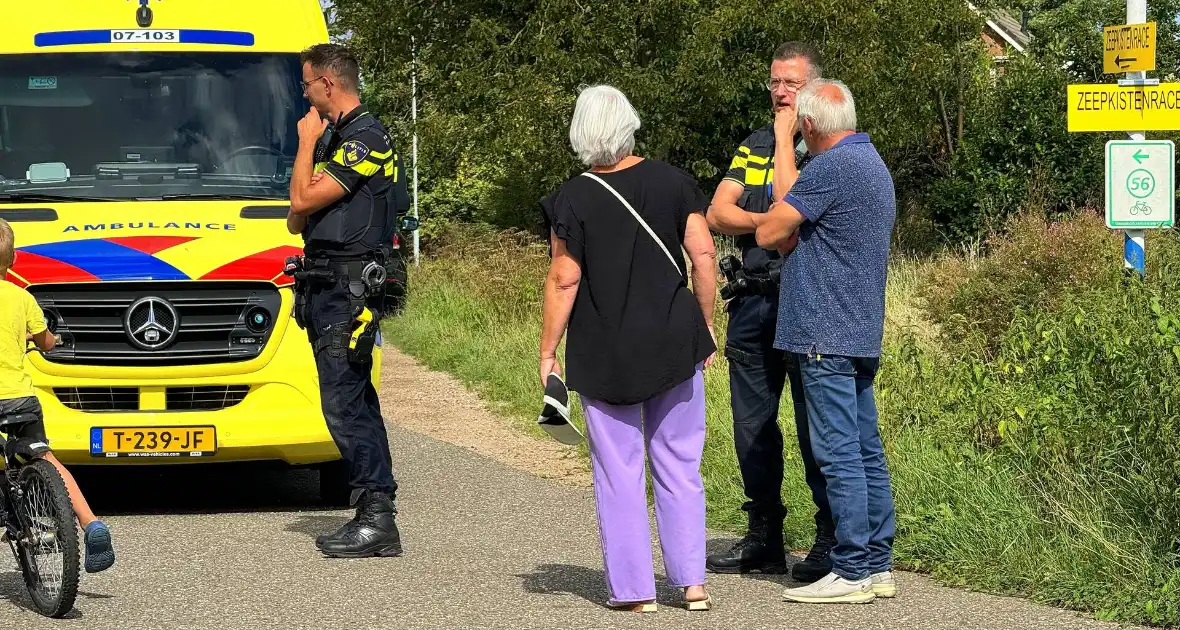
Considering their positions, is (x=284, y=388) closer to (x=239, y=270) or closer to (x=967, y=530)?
(x=239, y=270)

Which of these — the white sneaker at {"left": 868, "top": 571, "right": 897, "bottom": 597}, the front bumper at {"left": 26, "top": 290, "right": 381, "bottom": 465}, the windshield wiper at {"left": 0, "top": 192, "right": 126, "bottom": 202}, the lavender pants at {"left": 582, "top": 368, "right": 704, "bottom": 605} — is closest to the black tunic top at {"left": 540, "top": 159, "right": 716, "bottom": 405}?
the lavender pants at {"left": 582, "top": 368, "right": 704, "bottom": 605}

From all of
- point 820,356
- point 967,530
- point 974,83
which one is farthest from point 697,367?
point 974,83

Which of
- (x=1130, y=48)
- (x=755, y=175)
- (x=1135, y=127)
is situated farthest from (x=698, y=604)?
(x=1130, y=48)

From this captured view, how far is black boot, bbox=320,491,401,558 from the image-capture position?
7.10m

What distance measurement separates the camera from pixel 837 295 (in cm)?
590

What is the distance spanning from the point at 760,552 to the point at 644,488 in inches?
36.0

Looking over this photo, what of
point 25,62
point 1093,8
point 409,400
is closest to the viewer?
point 25,62

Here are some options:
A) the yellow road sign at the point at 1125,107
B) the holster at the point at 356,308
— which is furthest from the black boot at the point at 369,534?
the yellow road sign at the point at 1125,107

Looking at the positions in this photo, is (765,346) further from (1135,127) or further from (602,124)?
(1135,127)

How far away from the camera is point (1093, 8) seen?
38.1 m

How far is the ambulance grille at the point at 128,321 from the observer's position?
25.3 feet

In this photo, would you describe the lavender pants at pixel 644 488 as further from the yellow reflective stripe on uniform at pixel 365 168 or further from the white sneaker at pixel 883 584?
the yellow reflective stripe on uniform at pixel 365 168

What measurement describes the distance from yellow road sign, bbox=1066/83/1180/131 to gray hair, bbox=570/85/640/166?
6.16m

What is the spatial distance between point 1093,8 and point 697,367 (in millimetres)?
34700
